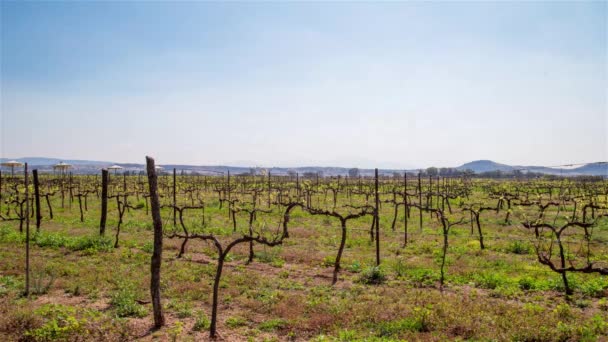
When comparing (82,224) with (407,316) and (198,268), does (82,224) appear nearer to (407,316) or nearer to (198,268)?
(198,268)

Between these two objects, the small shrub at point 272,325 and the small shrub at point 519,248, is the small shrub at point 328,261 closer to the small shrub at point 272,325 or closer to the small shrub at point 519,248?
the small shrub at point 272,325

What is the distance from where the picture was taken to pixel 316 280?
1134 cm

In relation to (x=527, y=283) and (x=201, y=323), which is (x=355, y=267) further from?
(x=201, y=323)

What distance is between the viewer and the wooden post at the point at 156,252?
7.55m

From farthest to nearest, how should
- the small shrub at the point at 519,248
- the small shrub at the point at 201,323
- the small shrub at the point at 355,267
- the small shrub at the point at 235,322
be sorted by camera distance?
the small shrub at the point at 519,248
the small shrub at the point at 355,267
the small shrub at the point at 235,322
the small shrub at the point at 201,323

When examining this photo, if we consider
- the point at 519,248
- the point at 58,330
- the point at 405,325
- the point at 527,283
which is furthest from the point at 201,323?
the point at 519,248

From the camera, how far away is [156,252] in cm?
754

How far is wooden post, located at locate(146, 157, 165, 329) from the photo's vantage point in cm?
755

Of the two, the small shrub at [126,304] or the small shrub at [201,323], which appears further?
the small shrub at [126,304]

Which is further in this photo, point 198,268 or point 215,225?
point 215,225

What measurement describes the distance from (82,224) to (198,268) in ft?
43.0

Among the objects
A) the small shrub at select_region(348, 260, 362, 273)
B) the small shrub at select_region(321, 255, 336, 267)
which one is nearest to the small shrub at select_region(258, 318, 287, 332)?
the small shrub at select_region(348, 260, 362, 273)

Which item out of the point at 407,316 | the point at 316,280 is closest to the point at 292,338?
the point at 407,316

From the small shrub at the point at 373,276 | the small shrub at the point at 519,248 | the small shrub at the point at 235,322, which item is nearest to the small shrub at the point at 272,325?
the small shrub at the point at 235,322
